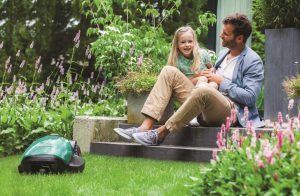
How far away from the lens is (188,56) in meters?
5.61

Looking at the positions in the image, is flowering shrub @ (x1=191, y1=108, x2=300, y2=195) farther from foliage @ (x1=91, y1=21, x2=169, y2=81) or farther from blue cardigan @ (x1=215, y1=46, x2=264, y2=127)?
foliage @ (x1=91, y1=21, x2=169, y2=81)

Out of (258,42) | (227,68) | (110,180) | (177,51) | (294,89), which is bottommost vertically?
(110,180)

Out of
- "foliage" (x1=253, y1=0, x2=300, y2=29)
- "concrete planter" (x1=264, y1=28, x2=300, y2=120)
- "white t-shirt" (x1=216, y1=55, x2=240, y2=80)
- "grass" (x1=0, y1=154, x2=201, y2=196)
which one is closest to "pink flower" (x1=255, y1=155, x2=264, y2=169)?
"grass" (x1=0, y1=154, x2=201, y2=196)

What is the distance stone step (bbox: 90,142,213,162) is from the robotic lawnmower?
975mm

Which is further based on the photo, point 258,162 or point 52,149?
point 52,149

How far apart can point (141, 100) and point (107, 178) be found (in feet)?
5.54

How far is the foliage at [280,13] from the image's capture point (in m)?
6.48

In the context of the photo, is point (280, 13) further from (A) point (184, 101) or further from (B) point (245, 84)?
(A) point (184, 101)

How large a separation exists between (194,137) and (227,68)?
65cm

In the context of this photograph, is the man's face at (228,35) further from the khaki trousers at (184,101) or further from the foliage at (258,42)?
the foliage at (258,42)

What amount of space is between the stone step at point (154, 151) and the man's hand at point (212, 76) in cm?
57

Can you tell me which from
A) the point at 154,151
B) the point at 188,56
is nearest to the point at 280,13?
the point at 188,56

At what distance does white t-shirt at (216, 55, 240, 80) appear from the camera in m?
Answer: 5.50

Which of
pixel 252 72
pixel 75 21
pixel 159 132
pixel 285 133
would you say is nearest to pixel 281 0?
pixel 252 72
